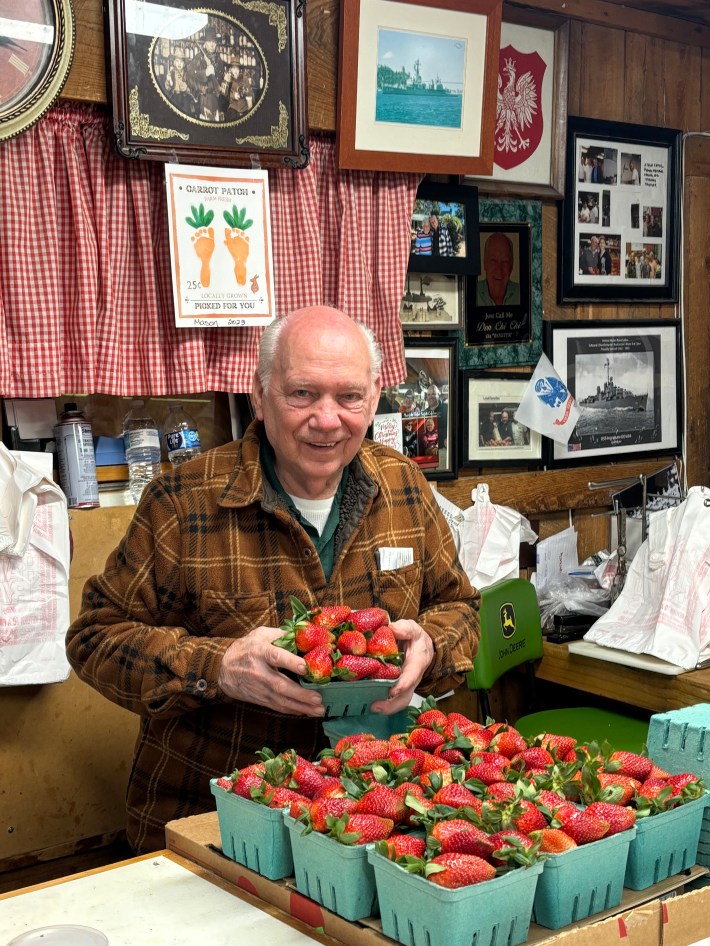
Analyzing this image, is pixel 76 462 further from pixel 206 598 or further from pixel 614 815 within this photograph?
pixel 614 815

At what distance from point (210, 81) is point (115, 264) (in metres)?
0.55

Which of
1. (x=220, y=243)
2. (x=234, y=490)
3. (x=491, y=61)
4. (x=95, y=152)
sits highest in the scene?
(x=491, y=61)

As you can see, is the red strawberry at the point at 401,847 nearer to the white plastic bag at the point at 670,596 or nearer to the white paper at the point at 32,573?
the white paper at the point at 32,573

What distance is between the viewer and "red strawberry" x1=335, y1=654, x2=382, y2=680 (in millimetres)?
1784

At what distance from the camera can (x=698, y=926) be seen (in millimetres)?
1387

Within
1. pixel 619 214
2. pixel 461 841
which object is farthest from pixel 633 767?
pixel 619 214

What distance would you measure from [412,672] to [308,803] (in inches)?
20.2

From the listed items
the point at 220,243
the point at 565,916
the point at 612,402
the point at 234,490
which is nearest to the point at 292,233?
the point at 220,243

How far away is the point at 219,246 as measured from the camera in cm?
303

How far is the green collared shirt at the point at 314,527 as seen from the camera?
2.20 m

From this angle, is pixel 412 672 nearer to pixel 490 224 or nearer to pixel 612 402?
pixel 490 224

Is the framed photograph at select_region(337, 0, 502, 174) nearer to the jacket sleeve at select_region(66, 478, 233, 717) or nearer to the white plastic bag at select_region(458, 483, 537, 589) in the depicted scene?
the white plastic bag at select_region(458, 483, 537, 589)

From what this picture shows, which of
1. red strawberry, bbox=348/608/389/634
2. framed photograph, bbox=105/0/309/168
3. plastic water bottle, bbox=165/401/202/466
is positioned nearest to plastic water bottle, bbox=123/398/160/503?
plastic water bottle, bbox=165/401/202/466

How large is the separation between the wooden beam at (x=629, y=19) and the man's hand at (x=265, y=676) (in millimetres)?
2692
